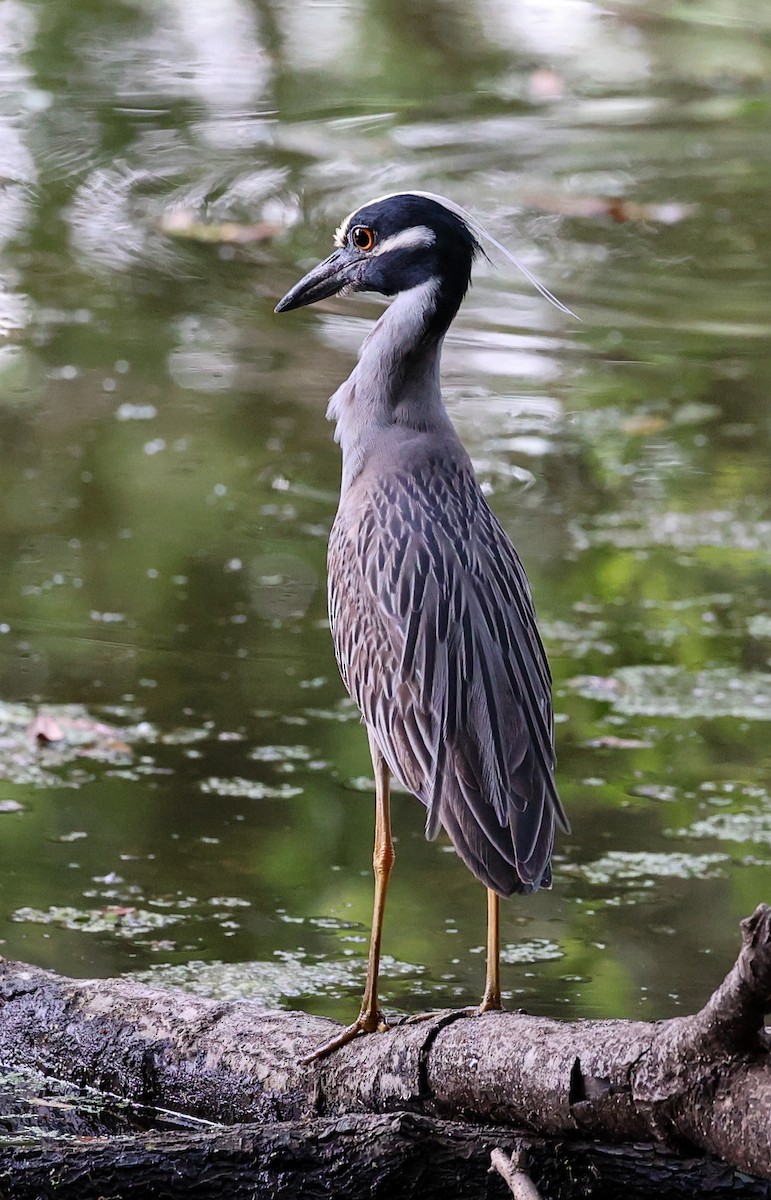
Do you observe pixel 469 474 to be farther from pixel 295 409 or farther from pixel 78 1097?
pixel 295 409

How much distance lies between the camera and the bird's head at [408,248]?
363 cm

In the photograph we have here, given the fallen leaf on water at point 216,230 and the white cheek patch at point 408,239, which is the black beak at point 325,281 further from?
the fallen leaf on water at point 216,230

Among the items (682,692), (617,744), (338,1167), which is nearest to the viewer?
(338,1167)

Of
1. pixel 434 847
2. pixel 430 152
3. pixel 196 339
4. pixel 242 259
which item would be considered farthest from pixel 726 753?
pixel 430 152

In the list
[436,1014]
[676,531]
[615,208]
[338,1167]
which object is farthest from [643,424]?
[338,1167]

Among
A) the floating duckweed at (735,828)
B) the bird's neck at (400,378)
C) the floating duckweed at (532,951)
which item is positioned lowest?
the floating duckweed at (735,828)

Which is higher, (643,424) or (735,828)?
(643,424)

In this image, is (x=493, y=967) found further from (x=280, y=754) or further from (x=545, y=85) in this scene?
(x=545, y=85)

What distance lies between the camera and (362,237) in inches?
149

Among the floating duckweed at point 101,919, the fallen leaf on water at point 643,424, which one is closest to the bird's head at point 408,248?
the floating duckweed at point 101,919

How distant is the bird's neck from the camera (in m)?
3.65

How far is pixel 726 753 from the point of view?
512 centimetres

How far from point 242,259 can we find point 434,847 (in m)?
4.93

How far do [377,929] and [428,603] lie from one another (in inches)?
25.6
